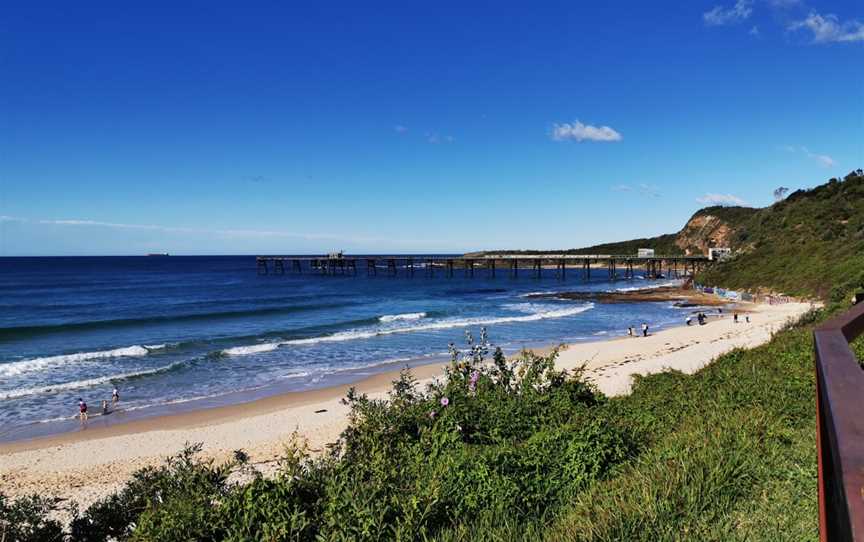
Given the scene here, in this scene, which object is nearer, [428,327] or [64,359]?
[64,359]

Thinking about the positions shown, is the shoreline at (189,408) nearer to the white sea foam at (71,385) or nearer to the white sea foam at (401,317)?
the white sea foam at (71,385)

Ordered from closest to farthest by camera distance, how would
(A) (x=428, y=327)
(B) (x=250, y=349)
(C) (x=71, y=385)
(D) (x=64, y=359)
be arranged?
(C) (x=71, y=385)
(D) (x=64, y=359)
(B) (x=250, y=349)
(A) (x=428, y=327)

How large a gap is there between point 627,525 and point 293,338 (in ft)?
96.4

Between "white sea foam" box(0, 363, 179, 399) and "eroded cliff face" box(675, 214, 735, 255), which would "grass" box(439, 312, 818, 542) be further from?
"eroded cliff face" box(675, 214, 735, 255)

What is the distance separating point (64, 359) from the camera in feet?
87.1

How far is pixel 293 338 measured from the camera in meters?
31.8

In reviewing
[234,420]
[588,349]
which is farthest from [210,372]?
[588,349]

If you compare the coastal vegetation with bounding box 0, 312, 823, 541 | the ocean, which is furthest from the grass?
the ocean

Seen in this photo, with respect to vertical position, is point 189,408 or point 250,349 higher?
point 250,349

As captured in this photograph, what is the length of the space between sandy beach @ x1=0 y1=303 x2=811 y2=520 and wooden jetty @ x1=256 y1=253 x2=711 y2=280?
60.1 m

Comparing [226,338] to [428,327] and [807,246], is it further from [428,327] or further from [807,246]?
[807,246]

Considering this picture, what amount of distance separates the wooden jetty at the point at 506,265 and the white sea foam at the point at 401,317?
43.9 m

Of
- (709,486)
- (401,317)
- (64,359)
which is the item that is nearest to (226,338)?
(64,359)

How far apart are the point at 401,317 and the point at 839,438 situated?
131 ft
